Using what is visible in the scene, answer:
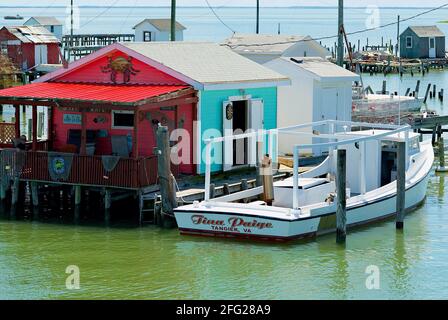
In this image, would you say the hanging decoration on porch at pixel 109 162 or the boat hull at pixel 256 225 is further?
the hanging decoration on porch at pixel 109 162

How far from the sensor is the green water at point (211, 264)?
72.6ft

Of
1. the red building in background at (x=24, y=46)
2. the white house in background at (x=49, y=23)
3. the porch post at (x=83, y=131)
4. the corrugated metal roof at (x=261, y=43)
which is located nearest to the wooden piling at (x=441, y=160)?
the corrugated metal roof at (x=261, y=43)

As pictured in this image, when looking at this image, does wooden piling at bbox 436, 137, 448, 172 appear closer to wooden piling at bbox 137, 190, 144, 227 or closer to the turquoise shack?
the turquoise shack

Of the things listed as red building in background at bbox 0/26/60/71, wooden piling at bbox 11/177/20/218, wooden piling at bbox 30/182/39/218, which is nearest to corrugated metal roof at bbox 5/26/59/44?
red building in background at bbox 0/26/60/71

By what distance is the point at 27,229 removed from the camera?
27906 millimetres

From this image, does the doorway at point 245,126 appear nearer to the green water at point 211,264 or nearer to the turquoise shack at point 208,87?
the turquoise shack at point 208,87

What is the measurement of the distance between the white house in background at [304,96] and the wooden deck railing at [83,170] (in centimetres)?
869

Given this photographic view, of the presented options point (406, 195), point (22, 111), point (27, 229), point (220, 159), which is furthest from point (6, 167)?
point (22, 111)

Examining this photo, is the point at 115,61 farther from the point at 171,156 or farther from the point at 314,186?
the point at 314,186

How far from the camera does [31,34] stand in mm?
78125

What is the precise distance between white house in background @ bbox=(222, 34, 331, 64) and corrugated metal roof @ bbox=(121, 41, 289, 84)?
6.24m

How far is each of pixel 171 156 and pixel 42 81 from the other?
511 cm
